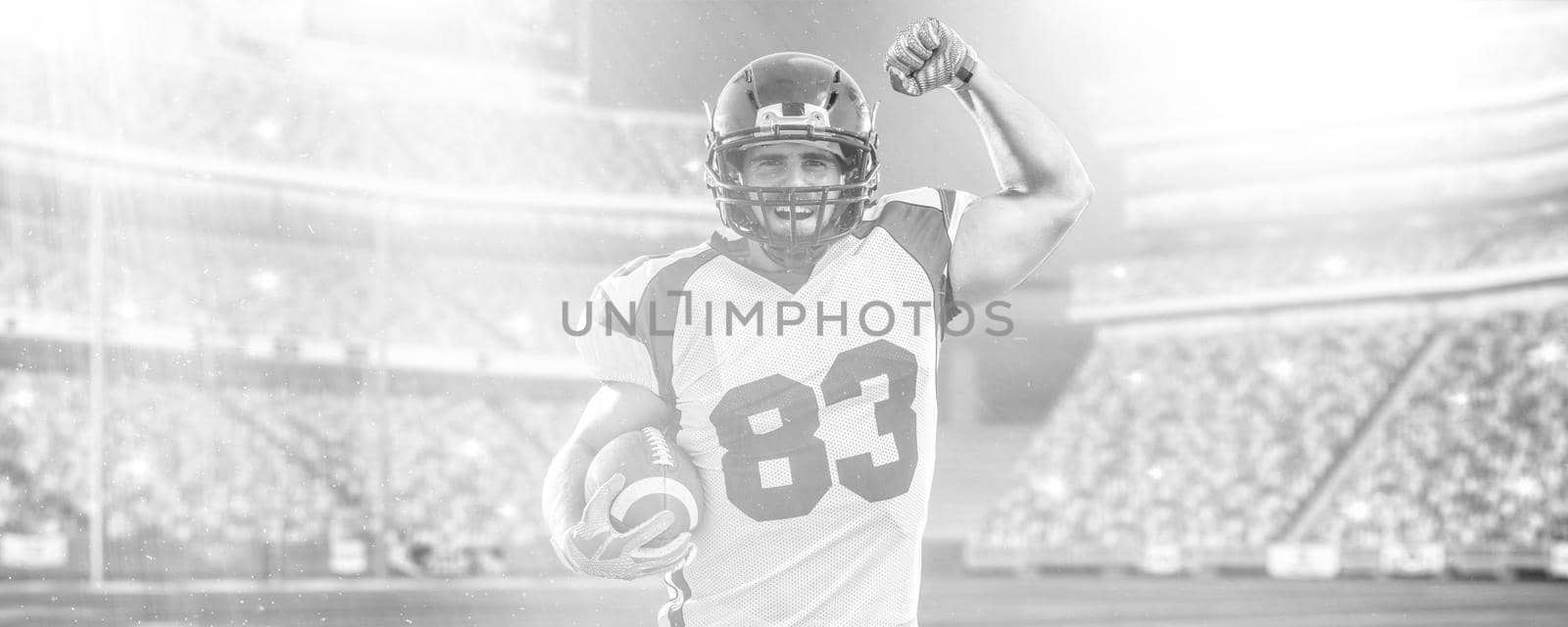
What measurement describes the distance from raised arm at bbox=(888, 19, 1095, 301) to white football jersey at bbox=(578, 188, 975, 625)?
0.08 metres

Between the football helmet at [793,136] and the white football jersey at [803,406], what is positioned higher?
the football helmet at [793,136]

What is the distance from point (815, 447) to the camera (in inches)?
61.0

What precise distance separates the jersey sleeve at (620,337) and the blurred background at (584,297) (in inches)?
334

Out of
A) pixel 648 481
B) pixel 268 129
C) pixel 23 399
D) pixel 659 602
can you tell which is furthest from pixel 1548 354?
pixel 23 399

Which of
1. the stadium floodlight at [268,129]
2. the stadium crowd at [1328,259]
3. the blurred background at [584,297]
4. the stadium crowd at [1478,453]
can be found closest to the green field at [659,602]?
the blurred background at [584,297]

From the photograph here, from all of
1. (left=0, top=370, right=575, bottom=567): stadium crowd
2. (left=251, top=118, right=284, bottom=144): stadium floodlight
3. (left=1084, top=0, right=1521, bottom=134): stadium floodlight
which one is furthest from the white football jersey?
(left=251, top=118, right=284, bottom=144): stadium floodlight

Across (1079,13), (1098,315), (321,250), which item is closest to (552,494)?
(1079,13)

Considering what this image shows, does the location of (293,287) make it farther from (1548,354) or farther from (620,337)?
(620,337)

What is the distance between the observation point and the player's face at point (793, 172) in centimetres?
156

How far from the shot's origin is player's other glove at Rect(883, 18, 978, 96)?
4.85 feet

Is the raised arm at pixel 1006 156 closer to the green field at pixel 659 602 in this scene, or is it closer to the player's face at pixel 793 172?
the player's face at pixel 793 172

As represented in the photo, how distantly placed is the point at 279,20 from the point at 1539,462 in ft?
47.0

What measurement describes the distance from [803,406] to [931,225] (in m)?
0.28

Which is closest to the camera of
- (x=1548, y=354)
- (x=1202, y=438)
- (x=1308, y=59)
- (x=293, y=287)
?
(x=1548, y=354)
